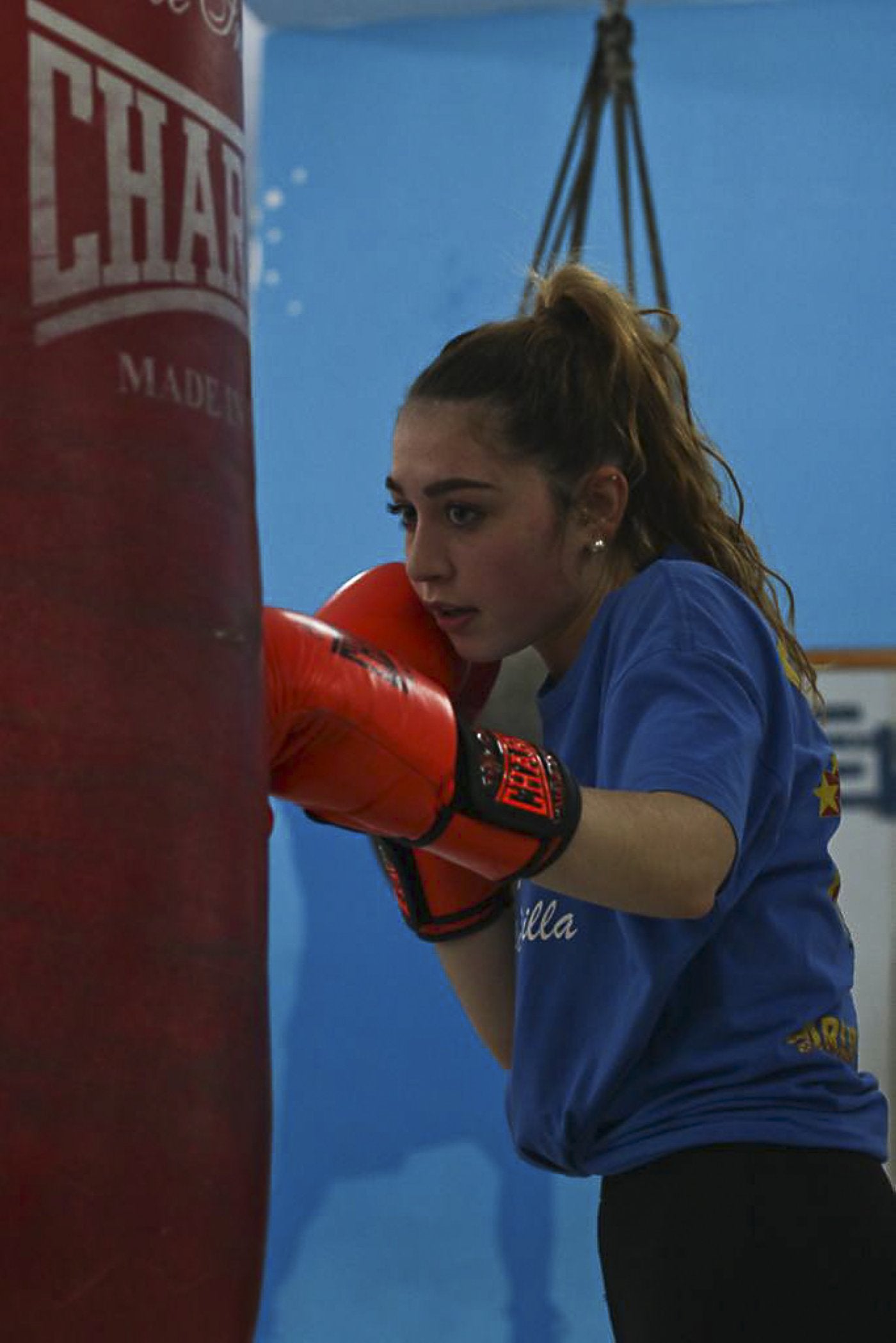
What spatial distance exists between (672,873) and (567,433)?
14.5 inches

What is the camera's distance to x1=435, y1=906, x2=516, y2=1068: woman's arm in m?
1.20

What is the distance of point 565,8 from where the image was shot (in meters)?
2.79

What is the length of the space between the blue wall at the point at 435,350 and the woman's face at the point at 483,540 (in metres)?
1.54

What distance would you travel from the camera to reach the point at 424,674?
42.6 inches

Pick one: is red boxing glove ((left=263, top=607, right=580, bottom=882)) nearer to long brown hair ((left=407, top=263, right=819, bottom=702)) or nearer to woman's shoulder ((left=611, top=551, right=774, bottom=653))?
woman's shoulder ((left=611, top=551, right=774, bottom=653))

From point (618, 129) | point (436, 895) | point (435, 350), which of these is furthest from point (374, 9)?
point (436, 895)

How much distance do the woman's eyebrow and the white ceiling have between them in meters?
1.99

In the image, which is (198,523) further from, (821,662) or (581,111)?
(821,662)

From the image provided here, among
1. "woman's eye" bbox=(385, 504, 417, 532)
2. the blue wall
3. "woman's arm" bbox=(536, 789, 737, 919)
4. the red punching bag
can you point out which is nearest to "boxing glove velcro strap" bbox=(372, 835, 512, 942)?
"woman's eye" bbox=(385, 504, 417, 532)

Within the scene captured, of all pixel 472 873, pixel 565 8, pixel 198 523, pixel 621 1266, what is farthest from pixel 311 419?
pixel 198 523

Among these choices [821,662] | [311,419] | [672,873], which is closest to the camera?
[672,873]

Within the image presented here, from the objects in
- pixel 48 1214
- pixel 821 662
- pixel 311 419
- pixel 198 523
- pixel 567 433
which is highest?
pixel 311 419

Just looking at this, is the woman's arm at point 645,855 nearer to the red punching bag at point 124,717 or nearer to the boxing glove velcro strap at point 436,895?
the red punching bag at point 124,717

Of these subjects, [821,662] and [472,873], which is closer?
[472,873]
